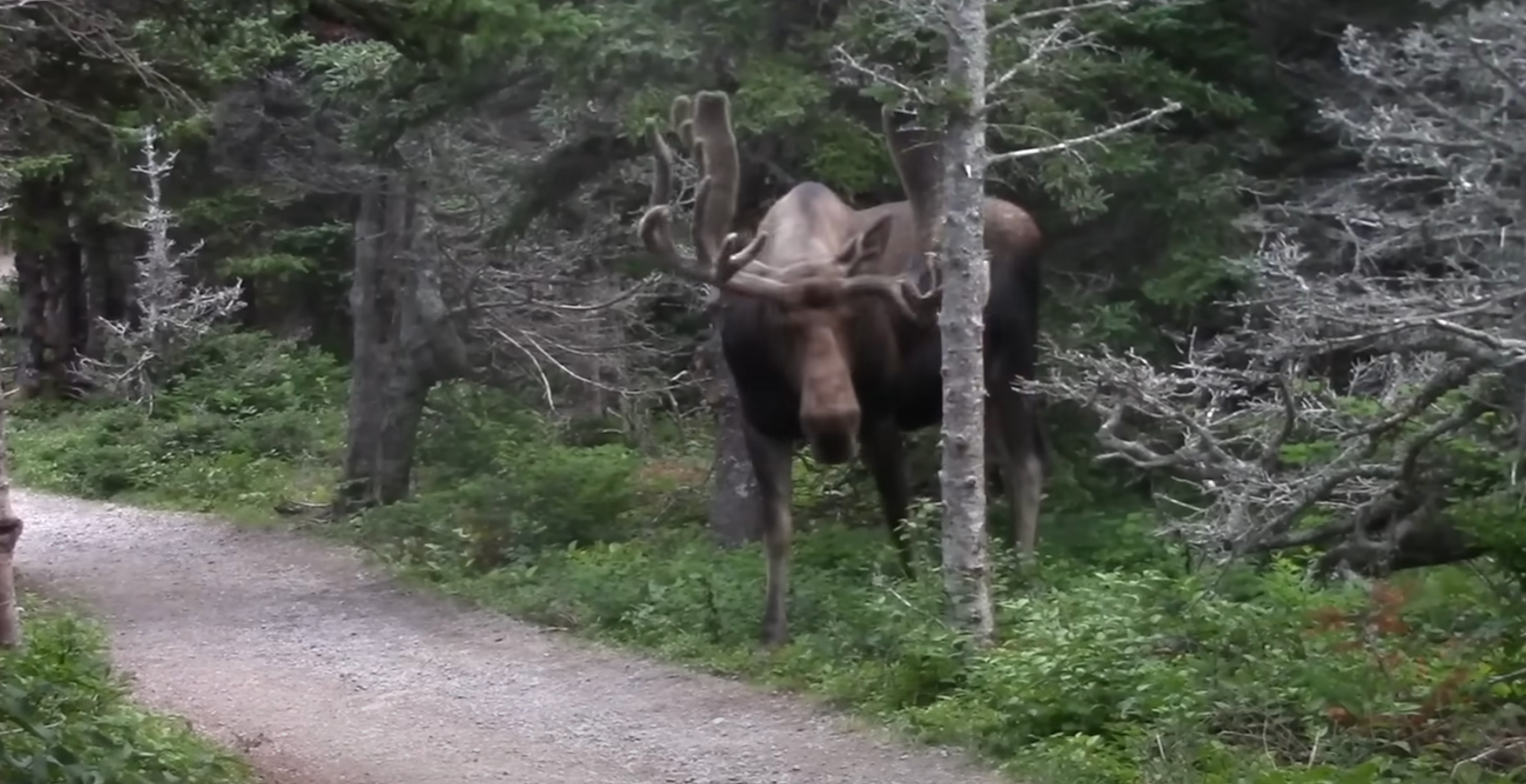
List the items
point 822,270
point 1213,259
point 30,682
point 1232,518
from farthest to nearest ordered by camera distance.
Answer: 1. point 1213,259
2. point 822,270
3. point 1232,518
4. point 30,682

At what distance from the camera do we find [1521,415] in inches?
316

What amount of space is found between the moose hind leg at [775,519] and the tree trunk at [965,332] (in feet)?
4.08

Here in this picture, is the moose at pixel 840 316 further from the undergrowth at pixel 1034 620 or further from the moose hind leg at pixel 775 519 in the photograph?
the undergrowth at pixel 1034 620

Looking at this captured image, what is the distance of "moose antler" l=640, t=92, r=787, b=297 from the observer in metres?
10.1

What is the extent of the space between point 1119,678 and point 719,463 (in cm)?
558

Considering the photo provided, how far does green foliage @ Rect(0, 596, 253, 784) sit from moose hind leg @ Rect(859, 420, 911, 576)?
4176mm

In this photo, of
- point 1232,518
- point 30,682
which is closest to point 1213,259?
point 1232,518

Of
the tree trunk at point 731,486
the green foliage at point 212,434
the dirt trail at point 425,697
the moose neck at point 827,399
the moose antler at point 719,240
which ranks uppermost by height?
the moose antler at point 719,240

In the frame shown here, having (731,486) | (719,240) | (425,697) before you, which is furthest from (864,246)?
(731,486)

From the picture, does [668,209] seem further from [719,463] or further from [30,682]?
[30,682]

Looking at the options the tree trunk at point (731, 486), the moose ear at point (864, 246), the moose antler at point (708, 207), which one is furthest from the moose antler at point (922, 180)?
the tree trunk at point (731, 486)

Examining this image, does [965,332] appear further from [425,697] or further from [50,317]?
[50,317]

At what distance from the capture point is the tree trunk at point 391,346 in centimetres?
1571

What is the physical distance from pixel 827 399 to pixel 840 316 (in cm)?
57
